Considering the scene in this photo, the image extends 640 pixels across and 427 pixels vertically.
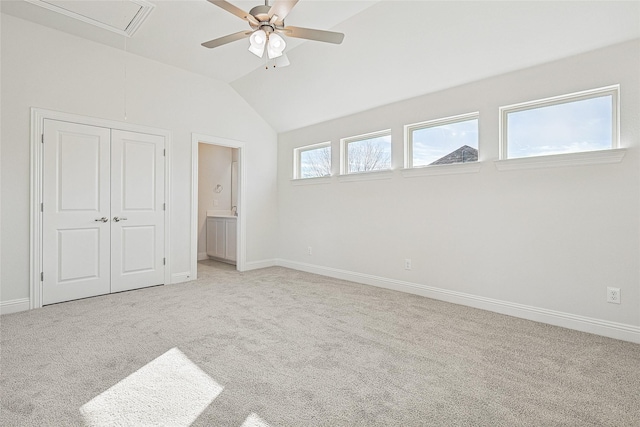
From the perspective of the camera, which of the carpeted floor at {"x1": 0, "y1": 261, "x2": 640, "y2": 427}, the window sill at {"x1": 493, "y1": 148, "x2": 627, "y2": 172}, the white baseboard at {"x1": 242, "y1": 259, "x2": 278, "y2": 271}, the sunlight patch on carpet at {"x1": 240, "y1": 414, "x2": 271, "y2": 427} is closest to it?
the sunlight patch on carpet at {"x1": 240, "y1": 414, "x2": 271, "y2": 427}

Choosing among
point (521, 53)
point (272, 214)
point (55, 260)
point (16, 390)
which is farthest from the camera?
point (272, 214)

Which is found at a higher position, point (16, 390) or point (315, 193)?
point (315, 193)

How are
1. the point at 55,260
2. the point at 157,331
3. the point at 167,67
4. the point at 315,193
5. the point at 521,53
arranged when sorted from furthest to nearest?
the point at 315,193, the point at 167,67, the point at 55,260, the point at 521,53, the point at 157,331

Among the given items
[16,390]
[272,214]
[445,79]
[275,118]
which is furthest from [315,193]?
[16,390]

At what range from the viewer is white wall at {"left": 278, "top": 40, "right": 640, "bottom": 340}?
2.54 meters

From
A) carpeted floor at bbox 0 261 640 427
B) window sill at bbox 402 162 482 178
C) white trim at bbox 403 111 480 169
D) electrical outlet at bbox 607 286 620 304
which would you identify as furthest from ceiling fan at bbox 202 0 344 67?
electrical outlet at bbox 607 286 620 304

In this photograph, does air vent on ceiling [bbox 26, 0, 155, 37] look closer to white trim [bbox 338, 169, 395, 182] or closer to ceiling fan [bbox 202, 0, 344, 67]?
ceiling fan [bbox 202, 0, 344, 67]

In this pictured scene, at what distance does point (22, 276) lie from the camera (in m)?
3.21

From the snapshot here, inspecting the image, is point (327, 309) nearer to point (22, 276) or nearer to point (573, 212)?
point (573, 212)

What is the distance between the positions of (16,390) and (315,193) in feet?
13.0

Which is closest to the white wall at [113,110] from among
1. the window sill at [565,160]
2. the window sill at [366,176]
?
the window sill at [366,176]

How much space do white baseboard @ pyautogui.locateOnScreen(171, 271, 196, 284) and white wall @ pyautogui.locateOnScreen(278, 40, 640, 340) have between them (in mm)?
2219

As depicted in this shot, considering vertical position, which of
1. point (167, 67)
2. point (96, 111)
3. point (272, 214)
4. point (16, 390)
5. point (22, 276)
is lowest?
A: point (16, 390)

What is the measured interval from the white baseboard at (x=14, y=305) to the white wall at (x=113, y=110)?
0.14 ft
